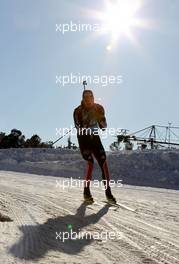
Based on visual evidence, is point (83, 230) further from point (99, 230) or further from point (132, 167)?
point (132, 167)

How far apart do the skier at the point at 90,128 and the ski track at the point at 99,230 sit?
485 mm

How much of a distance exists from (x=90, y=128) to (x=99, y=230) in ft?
10.5

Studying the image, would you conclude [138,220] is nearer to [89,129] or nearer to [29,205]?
[29,205]

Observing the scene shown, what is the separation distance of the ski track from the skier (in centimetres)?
48

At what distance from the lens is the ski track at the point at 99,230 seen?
3.96 metres

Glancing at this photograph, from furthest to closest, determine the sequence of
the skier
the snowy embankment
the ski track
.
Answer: the snowy embankment
the skier
the ski track

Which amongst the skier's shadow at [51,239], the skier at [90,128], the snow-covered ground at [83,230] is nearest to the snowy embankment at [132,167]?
the skier at [90,128]

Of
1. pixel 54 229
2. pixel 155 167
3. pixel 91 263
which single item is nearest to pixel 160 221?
pixel 54 229

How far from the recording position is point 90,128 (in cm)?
825

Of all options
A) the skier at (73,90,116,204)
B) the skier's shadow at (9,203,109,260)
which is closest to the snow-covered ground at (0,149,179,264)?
the skier's shadow at (9,203,109,260)

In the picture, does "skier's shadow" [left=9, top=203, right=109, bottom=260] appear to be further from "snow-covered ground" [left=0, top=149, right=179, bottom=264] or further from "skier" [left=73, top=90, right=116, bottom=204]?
"skier" [left=73, top=90, right=116, bottom=204]

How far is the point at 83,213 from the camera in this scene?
21.4 ft

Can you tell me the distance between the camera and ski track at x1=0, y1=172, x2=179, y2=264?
396cm

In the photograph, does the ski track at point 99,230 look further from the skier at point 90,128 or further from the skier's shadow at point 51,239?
the skier at point 90,128
